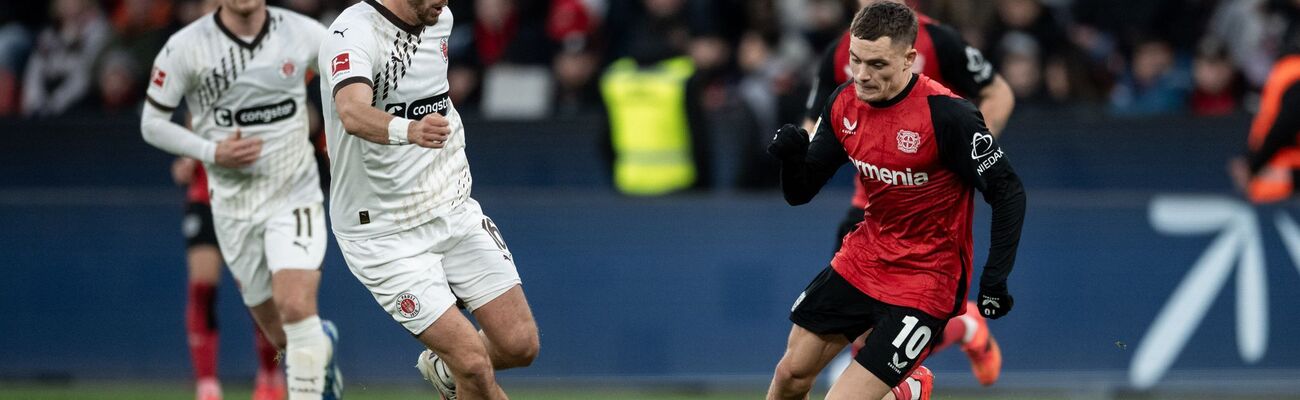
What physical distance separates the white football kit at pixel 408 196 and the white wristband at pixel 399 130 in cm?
36

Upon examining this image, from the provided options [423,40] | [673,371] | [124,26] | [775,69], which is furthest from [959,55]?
[124,26]

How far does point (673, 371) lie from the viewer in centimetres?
1067

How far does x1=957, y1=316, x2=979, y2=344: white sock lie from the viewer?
8406 millimetres

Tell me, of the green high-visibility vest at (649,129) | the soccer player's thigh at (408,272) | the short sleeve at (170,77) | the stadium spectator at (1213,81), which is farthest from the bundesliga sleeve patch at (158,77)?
the stadium spectator at (1213,81)

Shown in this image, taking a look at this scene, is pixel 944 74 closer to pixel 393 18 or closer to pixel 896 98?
pixel 896 98

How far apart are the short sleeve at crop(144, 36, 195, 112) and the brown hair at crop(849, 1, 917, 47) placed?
3.48 metres

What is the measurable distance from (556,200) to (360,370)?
1606mm

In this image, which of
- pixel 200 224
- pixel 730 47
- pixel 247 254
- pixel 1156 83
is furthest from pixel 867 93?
pixel 730 47

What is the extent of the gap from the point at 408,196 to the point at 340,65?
0.70 metres

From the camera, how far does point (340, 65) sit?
6738 millimetres

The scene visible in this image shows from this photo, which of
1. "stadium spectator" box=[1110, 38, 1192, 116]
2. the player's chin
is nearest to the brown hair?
the player's chin

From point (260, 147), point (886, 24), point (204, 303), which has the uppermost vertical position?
point (886, 24)

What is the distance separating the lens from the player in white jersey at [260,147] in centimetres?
830

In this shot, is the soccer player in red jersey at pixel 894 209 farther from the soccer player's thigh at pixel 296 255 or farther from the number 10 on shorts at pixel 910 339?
the soccer player's thigh at pixel 296 255
